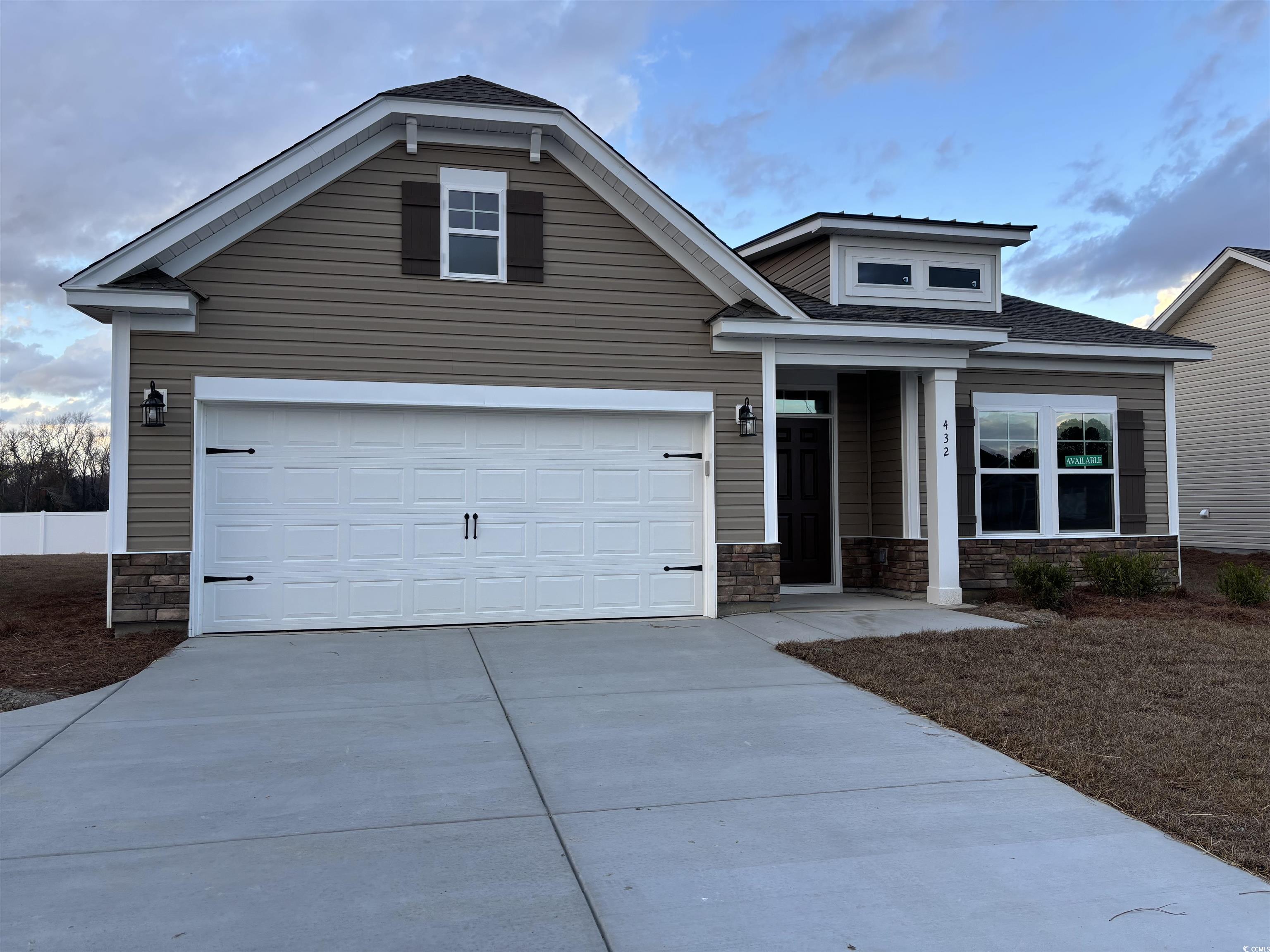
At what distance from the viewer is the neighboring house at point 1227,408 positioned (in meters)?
16.6

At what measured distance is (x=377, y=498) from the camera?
29.8 ft

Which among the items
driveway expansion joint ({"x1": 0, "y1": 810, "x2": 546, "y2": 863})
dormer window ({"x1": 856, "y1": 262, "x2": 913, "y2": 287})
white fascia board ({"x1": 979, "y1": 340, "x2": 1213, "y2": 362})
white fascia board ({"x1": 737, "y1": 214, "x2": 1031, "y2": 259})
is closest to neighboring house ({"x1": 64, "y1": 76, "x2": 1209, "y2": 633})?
white fascia board ({"x1": 979, "y1": 340, "x2": 1213, "y2": 362})

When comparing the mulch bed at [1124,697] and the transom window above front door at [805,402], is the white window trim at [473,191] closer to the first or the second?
the transom window above front door at [805,402]

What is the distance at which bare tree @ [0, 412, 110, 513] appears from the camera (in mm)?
33219

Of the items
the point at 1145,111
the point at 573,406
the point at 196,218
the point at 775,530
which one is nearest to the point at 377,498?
the point at 573,406

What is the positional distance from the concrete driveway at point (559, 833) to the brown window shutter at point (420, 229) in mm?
4473

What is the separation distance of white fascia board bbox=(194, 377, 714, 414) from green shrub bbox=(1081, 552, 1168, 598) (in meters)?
5.31

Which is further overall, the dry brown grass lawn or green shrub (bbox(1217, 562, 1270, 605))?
green shrub (bbox(1217, 562, 1270, 605))

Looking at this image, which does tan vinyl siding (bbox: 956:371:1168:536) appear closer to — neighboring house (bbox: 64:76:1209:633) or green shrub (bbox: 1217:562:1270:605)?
neighboring house (bbox: 64:76:1209:633)

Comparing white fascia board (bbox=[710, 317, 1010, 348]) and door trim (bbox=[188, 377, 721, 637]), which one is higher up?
white fascia board (bbox=[710, 317, 1010, 348])

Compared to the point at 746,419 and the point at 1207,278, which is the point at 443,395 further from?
the point at 1207,278

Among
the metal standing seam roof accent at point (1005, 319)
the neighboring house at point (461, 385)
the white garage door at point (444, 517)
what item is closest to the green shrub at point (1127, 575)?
the neighboring house at point (461, 385)

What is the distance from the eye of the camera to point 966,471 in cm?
1134

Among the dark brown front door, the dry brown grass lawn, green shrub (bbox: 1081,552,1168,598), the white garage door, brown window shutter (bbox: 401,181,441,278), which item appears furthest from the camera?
the dark brown front door
